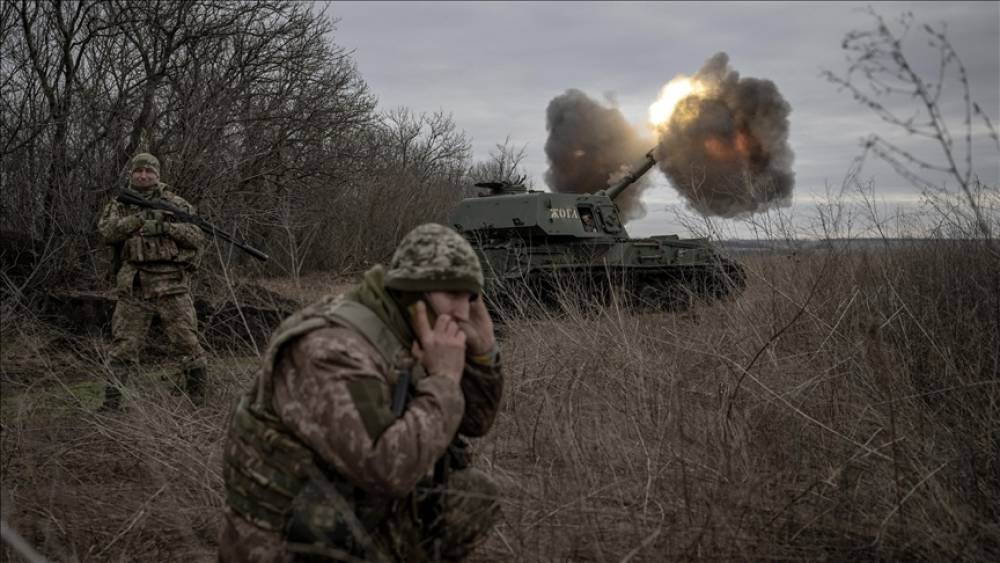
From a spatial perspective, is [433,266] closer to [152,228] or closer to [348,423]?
[348,423]

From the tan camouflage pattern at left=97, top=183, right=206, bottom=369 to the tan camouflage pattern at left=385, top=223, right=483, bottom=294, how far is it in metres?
4.04

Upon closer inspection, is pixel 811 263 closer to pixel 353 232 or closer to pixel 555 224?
pixel 555 224

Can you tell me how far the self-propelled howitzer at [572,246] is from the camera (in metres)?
12.0

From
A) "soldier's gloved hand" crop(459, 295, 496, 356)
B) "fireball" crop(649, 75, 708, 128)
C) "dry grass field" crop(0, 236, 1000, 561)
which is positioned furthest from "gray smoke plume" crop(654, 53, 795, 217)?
"soldier's gloved hand" crop(459, 295, 496, 356)

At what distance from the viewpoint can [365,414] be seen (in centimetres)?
207

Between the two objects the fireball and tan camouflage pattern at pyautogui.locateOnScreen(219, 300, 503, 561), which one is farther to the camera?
the fireball

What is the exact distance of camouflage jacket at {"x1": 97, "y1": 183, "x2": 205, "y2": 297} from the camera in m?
5.93

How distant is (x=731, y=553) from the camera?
2863mm

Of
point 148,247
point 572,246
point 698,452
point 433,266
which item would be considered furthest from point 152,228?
point 572,246

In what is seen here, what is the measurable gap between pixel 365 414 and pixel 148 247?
451 centimetres

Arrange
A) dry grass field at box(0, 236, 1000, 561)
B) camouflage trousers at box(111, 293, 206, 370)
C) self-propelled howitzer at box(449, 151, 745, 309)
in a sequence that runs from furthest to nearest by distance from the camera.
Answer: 1. self-propelled howitzer at box(449, 151, 745, 309)
2. camouflage trousers at box(111, 293, 206, 370)
3. dry grass field at box(0, 236, 1000, 561)

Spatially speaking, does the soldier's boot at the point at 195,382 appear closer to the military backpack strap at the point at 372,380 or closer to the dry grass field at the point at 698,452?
the dry grass field at the point at 698,452

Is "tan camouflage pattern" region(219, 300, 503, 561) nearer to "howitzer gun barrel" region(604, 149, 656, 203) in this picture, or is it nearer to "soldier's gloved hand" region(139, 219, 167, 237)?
"soldier's gloved hand" region(139, 219, 167, 237)

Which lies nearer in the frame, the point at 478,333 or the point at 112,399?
the point at 478,333
